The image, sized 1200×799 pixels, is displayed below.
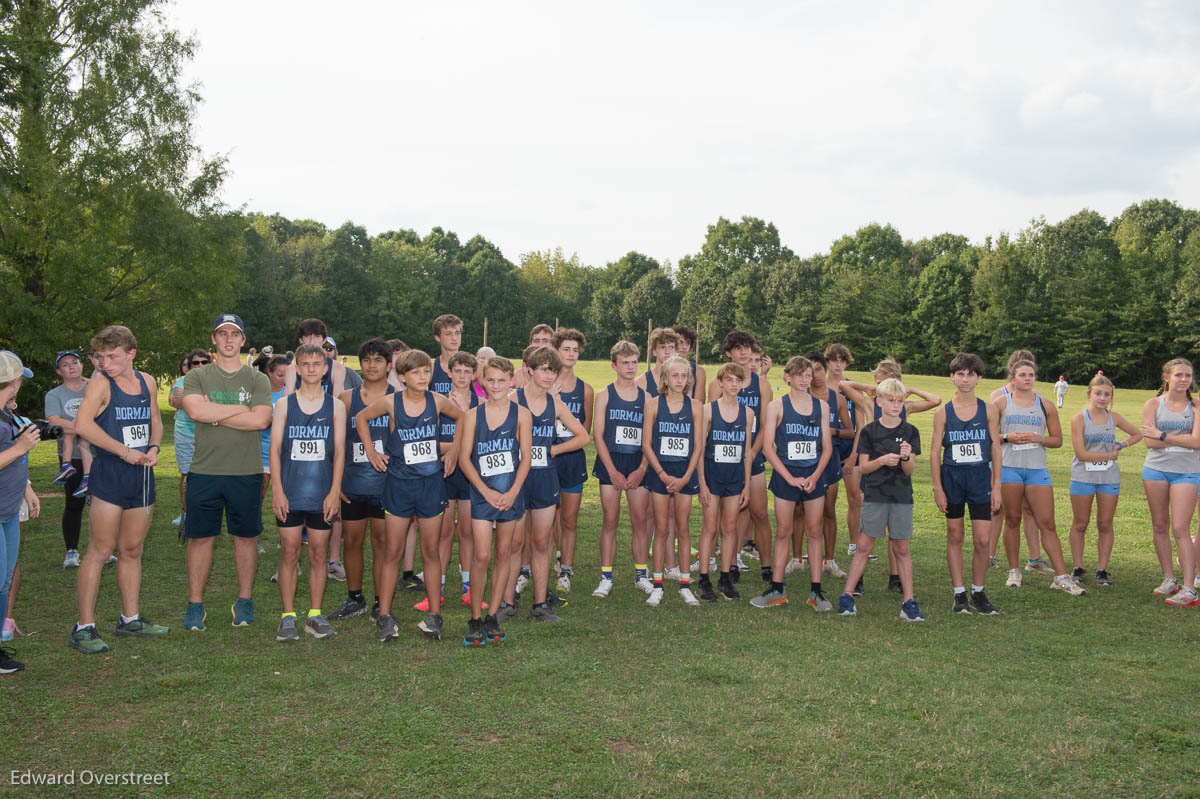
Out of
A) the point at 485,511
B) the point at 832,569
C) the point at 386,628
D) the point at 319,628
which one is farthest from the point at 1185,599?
the point at 319,628

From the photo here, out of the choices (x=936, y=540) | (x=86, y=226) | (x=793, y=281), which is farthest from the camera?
(x=793, y=281)

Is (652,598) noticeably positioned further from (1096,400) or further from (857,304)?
(857,304)

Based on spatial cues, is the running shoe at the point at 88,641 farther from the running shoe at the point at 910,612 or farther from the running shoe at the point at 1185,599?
the running shoe at the point at 1185,599

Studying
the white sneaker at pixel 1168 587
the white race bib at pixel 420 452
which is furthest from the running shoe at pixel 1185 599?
the white race bib at pixel 420 452

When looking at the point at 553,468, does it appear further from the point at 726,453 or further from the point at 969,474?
the point at 969,474

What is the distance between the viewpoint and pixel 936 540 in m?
9.44

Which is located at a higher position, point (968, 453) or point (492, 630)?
point (968, 453)

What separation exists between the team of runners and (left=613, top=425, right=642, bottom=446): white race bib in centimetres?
2

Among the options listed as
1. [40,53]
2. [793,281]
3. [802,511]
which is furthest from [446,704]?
[793,281]

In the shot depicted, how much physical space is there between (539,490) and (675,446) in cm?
130

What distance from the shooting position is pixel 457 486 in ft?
20.9

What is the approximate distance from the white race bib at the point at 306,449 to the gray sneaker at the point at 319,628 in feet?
3.61

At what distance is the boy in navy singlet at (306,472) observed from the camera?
5.46 metres

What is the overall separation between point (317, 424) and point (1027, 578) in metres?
6.44
